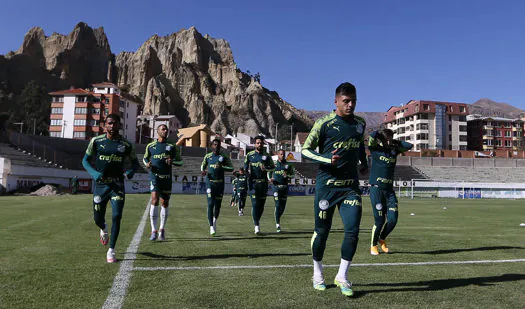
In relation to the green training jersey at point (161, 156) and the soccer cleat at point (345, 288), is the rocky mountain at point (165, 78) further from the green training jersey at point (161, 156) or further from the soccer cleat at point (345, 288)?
the soccer cleat at point (345, 288)

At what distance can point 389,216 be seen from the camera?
27.4 feet

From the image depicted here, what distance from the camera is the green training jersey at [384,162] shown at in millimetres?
8398

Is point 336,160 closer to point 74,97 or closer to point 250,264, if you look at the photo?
point 250,264

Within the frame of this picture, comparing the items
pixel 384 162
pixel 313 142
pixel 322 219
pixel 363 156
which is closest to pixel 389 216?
pixel 384 162

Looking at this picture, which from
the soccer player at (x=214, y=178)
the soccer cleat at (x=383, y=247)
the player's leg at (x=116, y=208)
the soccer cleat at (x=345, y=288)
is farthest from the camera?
the soccer player at (x=214, y=178)

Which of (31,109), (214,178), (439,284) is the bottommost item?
(439,284)

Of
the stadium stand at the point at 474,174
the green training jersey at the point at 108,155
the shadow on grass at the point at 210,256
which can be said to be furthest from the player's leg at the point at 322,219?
the stadium stand at the point at 474,174

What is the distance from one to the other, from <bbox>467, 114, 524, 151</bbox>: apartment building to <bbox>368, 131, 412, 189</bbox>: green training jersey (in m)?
132

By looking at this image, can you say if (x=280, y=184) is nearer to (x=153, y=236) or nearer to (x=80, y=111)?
(x=153, y=236)

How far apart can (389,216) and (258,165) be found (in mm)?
4188

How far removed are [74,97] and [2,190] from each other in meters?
67.4

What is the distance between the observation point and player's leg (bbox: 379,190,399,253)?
27.1ft

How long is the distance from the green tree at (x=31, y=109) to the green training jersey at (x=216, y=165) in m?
121

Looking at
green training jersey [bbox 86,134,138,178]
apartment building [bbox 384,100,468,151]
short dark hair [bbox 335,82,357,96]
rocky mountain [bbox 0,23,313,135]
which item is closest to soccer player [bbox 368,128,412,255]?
short dark hair [bbox 335,82,357,96]
